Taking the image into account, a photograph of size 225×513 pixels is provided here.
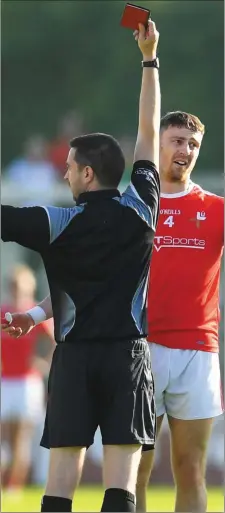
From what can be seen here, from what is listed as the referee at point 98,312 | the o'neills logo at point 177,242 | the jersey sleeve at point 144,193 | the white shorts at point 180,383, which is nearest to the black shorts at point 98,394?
the referee at point 98,312

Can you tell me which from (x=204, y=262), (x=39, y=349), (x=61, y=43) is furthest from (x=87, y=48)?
(x=204, y=262)

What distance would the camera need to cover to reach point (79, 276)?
20.5 ft

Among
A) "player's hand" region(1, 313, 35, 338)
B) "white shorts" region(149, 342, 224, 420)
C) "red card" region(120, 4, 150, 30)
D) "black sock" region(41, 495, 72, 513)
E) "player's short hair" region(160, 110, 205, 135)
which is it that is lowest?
"black sock" region(41, 495, 72, 513)

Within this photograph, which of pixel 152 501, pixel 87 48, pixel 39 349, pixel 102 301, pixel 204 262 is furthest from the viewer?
pixel 87 48

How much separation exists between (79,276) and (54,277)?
123 mm

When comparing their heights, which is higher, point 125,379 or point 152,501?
point 125,379

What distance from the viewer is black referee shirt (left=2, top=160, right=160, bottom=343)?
242 inches

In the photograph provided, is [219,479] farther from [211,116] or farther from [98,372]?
[211,116]

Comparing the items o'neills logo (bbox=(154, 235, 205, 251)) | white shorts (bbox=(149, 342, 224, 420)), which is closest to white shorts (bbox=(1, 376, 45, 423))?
white shorts (bbox=(149, 342, 224, 420))

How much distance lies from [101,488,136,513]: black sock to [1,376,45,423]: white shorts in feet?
23.6

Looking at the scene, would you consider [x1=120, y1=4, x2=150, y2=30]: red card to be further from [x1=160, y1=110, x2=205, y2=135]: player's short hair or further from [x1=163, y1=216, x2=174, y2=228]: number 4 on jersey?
[x1=163, y1=216, x2=174, y2=228]: number 4 on jersey

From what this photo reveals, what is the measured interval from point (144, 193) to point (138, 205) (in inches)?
2.9

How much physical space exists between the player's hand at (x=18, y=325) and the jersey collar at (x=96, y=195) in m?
0.74

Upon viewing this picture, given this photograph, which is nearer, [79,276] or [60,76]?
[79,276]
